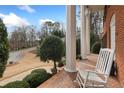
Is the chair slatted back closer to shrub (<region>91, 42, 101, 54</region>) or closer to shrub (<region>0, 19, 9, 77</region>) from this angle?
shrub (<region>0, 19, 9, 77</region>)

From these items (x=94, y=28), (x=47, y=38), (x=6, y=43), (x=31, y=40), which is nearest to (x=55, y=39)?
(x=47, y=38)

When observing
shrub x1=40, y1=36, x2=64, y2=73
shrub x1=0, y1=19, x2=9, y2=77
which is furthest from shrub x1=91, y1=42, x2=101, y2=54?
shrub x1=0, y1=19, x2=9, y2=77

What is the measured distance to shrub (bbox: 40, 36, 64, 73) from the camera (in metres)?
6.88

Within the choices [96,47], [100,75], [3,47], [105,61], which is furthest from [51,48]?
[96,47]

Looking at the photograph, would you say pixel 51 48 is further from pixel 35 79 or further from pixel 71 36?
pixel 35 79

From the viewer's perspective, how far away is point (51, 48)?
22.8 feet

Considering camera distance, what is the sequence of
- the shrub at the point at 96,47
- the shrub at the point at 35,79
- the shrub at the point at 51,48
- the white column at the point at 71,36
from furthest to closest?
the shrub at the point at 96,47 → the shrub at the point at 51,48 → the white column at the point at 71,36 → the shrub at the point at 35,79

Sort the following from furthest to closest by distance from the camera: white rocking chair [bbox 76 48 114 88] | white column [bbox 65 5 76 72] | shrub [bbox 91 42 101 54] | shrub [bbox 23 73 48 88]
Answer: shrub [bbox 91 42 101 54]
white column [bbox 65 5 76 72]
shrub [bbox 23 73 48 88]
white rocking chair [bbox 76 48 114 88]

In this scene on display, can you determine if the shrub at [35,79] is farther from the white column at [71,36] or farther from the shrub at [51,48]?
the shrub at [51,48]

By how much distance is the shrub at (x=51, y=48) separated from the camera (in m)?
6.88

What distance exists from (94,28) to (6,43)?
1028 cm

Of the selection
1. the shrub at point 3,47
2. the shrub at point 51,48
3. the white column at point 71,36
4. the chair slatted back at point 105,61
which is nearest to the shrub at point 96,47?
the shrub at point 51,48
